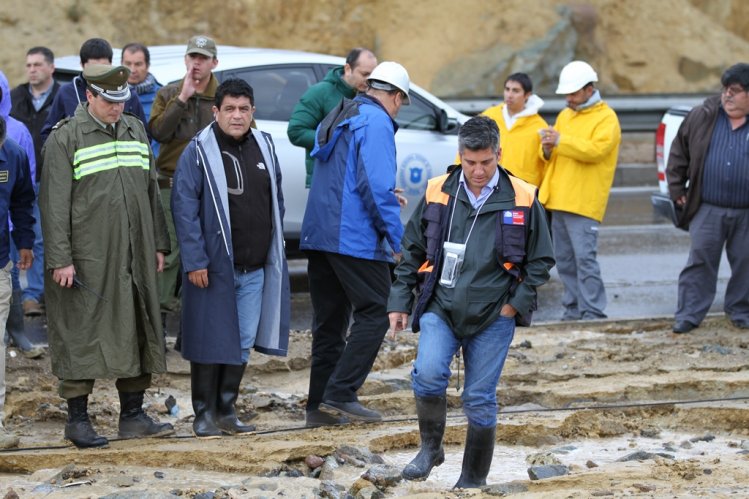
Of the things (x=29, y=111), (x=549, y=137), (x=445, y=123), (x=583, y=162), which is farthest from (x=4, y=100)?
(x=445, y=123)

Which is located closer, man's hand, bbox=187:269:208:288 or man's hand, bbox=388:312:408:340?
man's hand, bbox=388:312:408:340

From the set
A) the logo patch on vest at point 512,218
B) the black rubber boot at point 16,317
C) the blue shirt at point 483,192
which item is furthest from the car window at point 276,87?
the logo patch on vest at point 512,218

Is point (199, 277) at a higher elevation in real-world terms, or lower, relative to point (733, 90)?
lower

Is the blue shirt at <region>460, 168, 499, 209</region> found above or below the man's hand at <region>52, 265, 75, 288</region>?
above

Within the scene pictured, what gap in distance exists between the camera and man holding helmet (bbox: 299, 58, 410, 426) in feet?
23.5

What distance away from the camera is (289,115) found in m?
10.9

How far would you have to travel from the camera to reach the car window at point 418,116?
1145 centimetres

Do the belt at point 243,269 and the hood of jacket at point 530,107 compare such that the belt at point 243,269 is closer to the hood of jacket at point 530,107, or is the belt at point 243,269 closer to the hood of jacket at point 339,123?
the hood of jacket at point 339,123

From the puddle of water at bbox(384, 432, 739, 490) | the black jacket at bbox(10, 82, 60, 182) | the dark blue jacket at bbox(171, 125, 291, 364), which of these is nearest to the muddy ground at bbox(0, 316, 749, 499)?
the puddle of water at bbox(384, 432, 739, 490)

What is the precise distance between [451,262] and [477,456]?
920mm

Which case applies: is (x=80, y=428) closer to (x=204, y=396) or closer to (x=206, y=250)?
(x=204, y=396)

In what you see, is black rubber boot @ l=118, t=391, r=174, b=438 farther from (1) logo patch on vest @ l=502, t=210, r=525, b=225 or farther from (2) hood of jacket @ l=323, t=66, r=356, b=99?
(2) hood of jacket @ l=323, t=66, r=356, b=99

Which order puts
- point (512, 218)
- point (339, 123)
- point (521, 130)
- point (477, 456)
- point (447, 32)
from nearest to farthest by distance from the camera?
1. point (512, 218)
2. point (477, 456)
3. point (339, 123)
4. point (521, 130)
5. point (447, 32)

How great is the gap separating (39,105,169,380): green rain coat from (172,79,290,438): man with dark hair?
259mm
